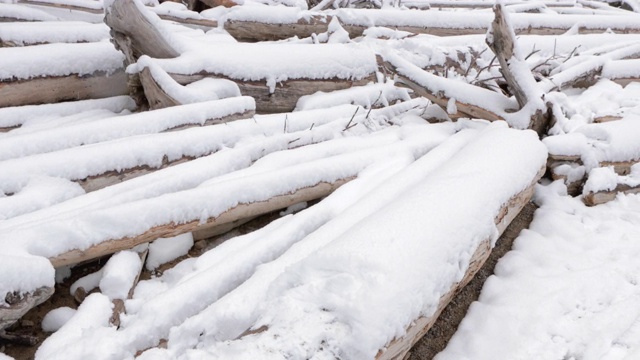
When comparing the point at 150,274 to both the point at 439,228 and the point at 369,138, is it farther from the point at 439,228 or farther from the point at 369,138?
the point at 369,138

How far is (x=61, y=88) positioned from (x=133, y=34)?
0.76 m

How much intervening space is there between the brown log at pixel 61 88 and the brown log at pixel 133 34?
12.4 inches

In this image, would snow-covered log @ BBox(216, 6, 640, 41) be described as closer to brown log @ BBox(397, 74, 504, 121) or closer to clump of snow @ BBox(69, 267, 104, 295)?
brown log @ BBox(397, 74, 504, 121)

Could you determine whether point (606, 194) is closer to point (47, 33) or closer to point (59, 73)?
point (59, 73)

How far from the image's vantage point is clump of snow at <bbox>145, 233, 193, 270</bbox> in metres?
2.52

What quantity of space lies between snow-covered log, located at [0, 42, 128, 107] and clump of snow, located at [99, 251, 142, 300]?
2.24 meters

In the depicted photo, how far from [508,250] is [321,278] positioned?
1.67 metres

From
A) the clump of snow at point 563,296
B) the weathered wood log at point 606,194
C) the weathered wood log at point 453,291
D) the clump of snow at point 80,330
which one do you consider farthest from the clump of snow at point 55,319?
the weathered wood log at point 606,194

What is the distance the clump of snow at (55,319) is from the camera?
2.12 meters

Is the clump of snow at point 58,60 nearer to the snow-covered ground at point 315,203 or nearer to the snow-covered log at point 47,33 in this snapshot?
the snow-covered ground at point 315,203

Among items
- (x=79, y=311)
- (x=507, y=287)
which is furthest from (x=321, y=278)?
(x=507, y=287)

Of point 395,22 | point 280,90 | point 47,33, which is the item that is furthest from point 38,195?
point 395,22

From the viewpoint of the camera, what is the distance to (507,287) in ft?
8.44

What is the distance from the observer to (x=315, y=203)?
10.1ft
